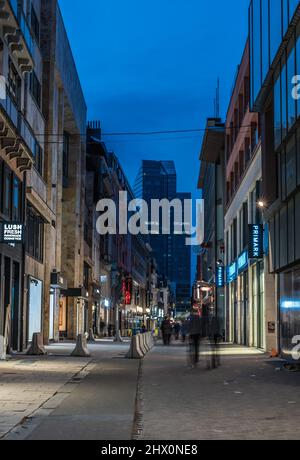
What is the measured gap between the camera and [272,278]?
3189 centimetres

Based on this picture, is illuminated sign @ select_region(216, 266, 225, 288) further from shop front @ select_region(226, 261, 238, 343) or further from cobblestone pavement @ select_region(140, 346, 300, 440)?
cobblestone pavement @ select_region(140, 346, 300, 440)

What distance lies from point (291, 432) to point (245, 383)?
7596mm

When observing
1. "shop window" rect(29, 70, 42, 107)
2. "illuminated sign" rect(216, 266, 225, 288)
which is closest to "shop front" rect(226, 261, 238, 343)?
"illuminated sign" rect(216, 266, 225, 288)

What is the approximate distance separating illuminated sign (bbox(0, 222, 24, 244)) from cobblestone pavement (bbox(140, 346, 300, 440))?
6526mm

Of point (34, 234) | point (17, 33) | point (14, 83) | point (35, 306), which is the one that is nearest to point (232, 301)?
point (35, 306)

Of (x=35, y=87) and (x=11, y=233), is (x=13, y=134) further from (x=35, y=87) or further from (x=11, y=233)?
(x=35, y=87)

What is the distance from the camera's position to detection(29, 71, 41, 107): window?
117 feet

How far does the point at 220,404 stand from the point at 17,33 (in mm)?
19285

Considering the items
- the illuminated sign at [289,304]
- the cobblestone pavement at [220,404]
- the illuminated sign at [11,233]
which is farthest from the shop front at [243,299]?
the cobblestone pavement at [220,404]

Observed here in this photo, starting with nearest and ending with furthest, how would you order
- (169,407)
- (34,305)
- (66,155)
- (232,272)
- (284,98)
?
(169,407)
(284,98)
(34,305)
(232,272)
(66,155)

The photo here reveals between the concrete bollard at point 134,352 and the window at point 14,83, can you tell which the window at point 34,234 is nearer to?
the window at point 14,83

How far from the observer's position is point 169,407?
12500 mm

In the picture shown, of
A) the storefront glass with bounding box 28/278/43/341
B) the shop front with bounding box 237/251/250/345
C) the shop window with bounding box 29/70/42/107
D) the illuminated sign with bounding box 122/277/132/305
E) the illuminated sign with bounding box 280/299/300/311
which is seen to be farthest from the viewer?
the illuminated sign with bounding box 122/277/132/305
